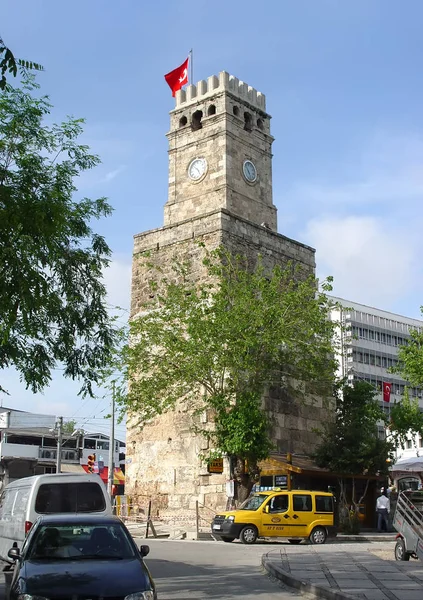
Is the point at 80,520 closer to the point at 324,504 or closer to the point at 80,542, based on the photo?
the point at 80,542

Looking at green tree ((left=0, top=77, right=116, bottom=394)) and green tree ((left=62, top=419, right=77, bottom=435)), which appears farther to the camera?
green tree ((left=62, top=419, right=77, bottom=435))

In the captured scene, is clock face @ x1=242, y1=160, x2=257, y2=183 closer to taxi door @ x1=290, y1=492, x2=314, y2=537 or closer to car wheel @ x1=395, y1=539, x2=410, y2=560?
taxi door @ x1=290, y1=492, x2=314, y2=537

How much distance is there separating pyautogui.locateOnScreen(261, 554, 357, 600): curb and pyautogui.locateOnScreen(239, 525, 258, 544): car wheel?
820cm

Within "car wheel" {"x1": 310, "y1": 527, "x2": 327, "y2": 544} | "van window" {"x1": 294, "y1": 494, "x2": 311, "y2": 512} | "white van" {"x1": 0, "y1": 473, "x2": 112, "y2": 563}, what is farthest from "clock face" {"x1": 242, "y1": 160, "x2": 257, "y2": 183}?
"white van" {"x1": 0, "y1": 473, "x2": 112, "y2": 563}

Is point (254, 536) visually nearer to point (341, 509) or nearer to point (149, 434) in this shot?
point (341, 509)

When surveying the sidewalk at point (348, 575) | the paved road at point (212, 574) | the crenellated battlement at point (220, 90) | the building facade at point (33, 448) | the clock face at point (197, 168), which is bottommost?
the paved road at point (212, 574)

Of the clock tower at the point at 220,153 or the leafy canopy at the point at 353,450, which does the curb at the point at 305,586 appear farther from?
the clock tower at the point at 220,153

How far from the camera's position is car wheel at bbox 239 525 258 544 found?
74.6 ft

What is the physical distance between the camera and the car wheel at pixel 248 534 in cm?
2275

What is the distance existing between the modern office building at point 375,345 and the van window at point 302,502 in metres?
54.7

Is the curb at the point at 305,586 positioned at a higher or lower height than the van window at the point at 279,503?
lower

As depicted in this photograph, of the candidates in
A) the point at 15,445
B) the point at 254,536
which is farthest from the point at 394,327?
the point at 254,536

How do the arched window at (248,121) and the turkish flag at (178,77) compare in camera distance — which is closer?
the arched window at (248,121)

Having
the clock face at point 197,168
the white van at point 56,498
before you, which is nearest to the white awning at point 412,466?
the white van at point 56,498
